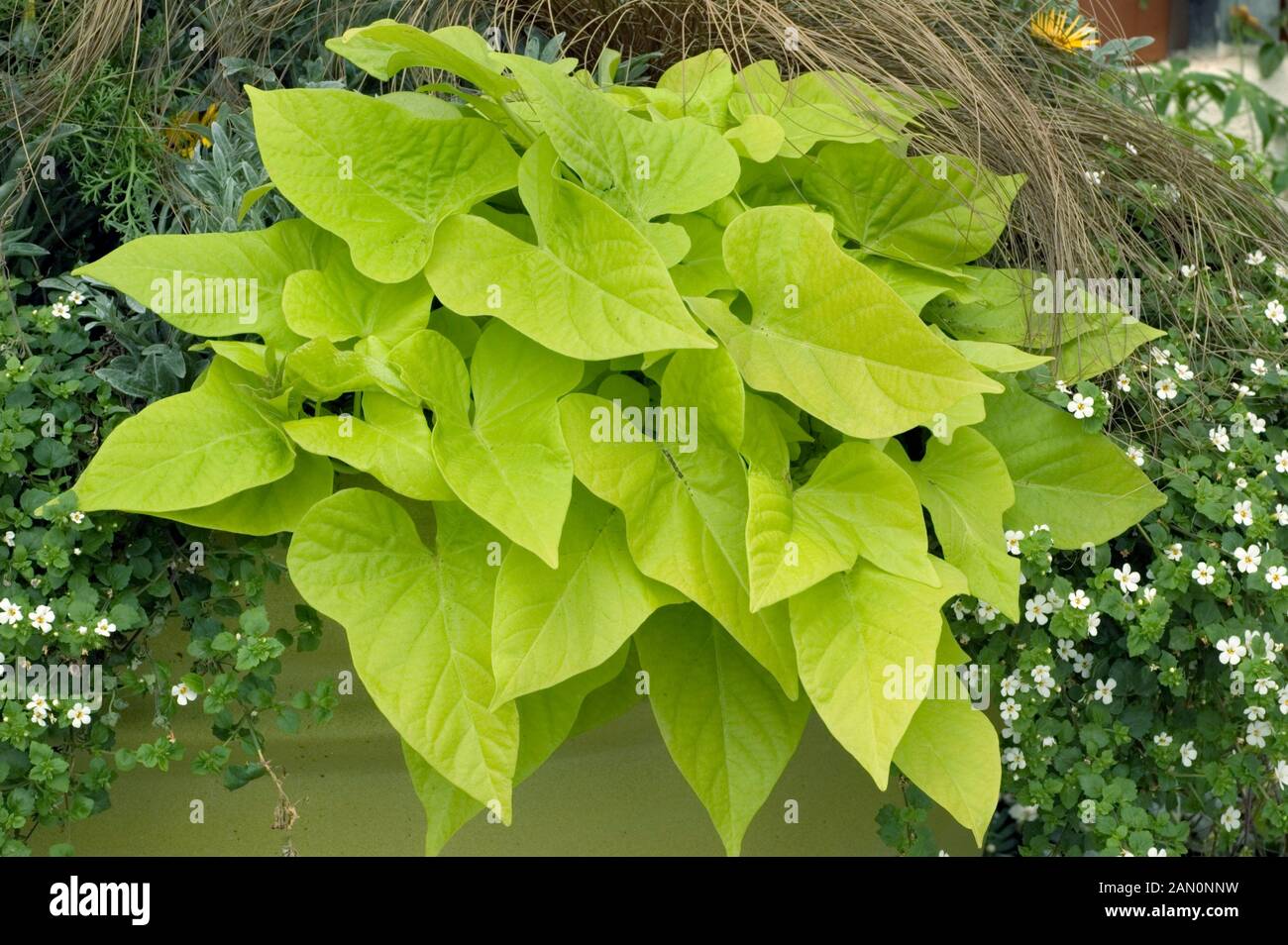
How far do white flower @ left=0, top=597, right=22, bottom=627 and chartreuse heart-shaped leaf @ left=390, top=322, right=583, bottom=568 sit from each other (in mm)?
298

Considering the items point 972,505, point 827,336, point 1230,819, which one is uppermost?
point 827,336

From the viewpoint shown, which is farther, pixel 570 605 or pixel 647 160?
pixel 647 160

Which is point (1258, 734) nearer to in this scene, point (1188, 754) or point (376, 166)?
point (1188, 754)

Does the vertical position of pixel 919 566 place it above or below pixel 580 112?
below

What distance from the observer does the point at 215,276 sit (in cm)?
87

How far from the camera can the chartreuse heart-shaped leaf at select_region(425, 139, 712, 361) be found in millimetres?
771

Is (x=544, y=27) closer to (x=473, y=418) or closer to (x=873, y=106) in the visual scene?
(x=873, y=106)

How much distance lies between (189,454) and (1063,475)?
2.12 feet

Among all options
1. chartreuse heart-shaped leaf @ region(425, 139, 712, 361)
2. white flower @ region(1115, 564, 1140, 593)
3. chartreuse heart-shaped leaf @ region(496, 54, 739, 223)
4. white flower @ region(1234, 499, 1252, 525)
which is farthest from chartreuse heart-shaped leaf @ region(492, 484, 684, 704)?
white flower @ region(1234, 499, 1252, 525)

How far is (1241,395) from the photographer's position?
1.04m

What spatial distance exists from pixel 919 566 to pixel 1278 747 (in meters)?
0.36

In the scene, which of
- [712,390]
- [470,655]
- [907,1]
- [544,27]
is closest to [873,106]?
[907,1]

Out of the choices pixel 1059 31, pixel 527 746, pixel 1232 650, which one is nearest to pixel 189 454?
pixel 527 746

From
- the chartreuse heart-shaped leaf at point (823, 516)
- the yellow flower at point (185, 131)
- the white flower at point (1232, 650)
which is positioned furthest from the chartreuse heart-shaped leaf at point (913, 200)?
the yellow flower at point (185, 131)
